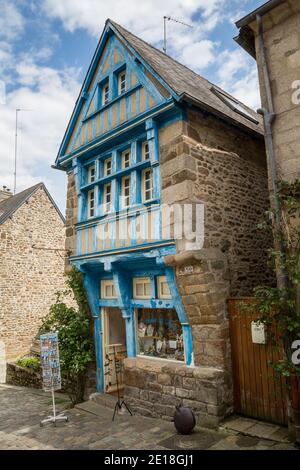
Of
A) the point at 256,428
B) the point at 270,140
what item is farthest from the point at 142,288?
the point at 270,140

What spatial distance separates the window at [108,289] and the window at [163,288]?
1487mm

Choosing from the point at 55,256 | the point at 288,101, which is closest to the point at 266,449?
the point at 288,101

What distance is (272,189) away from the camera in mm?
5633

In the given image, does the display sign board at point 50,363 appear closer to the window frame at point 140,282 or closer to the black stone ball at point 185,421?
the window frame at point 140,282

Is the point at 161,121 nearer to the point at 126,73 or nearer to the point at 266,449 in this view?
the point at 126,73

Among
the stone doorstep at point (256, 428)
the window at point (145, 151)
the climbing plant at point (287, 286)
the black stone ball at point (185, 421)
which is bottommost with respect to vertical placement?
the stone doorstep at point (256, 428)

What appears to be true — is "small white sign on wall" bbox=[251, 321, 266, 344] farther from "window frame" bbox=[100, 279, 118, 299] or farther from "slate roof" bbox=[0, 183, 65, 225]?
"slate roof" bbox=[0, 183, 65, 225]

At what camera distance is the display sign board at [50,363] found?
752 cm

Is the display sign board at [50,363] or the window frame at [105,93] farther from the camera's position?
the window frame at [105,93]

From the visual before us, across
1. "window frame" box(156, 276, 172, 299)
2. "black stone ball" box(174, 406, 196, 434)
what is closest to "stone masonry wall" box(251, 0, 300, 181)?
"window frame" box(156, 276, 172, 299)

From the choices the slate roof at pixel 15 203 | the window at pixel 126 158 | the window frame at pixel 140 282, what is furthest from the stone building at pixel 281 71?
the slate roof at pixel 15 203

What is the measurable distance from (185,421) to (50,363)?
11.0 feet

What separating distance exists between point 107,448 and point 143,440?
1.92 feet

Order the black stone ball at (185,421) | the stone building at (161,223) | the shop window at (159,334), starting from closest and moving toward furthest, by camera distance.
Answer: the black stone ball at (185,421), the stone building at (161,223), the shop window at (159,334)
